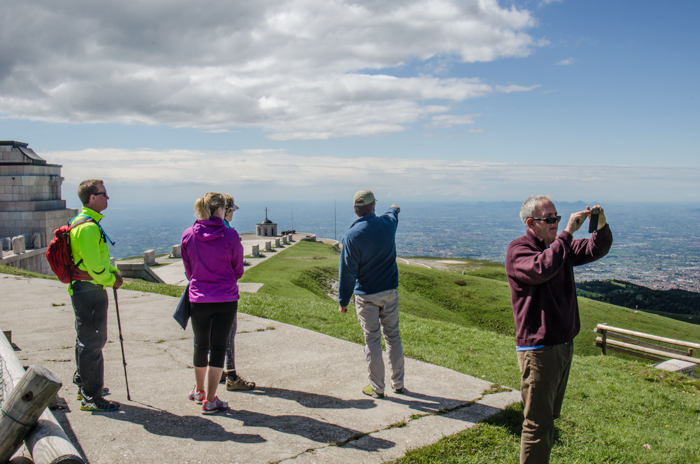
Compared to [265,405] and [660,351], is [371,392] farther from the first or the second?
[660,351]

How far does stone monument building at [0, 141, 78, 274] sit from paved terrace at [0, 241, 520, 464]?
18635 millimetres

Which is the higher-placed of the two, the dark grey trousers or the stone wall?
the dark grey trousers

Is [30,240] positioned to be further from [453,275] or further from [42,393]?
[453,275]

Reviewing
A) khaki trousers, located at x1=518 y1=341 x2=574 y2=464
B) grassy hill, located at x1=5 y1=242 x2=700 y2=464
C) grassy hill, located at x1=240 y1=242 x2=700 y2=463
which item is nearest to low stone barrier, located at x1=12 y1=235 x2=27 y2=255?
grassy hill, located at x1=5 y1=242 x2=700 y2=464

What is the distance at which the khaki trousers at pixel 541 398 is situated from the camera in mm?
3406

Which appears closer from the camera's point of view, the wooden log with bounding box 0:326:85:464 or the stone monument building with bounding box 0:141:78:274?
the wooden log with bounding box 0:326:85:464

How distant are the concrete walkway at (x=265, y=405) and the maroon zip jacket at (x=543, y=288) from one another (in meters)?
1.62

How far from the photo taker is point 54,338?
24.7 feet

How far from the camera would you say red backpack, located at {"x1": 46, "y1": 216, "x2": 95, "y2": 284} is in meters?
4.57

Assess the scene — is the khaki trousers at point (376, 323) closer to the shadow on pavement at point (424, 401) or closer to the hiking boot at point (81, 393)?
the shadow on pavement at point (424, 401)

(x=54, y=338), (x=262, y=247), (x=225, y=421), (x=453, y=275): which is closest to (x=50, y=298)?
(x=54, y=338)

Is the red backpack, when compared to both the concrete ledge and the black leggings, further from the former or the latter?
the concrete ledge

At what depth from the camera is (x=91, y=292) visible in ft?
15.2

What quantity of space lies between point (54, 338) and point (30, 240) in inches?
793
